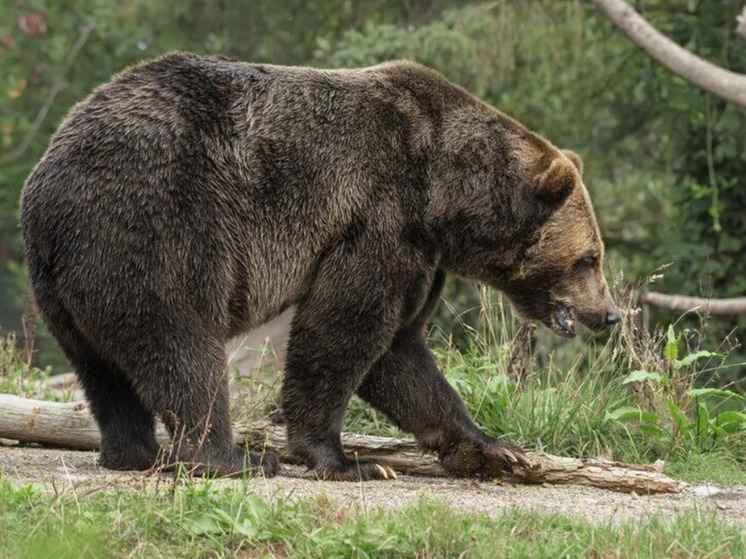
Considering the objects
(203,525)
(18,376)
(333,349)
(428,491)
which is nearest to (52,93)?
(18,376)

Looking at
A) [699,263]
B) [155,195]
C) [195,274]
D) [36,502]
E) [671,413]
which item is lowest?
[699,263]

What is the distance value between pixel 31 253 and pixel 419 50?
8.32m

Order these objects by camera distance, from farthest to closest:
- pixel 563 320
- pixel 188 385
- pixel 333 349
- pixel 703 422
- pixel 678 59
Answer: pixel 678 59 < pixel 703 422 < pixel 563 320 < pixel 333 349 < pixel 188 385

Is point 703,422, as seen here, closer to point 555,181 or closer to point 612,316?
point 612,316

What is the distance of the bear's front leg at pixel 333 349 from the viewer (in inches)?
256

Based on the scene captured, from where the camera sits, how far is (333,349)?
6504 millimetres

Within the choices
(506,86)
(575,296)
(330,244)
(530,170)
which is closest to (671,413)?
(575,296)

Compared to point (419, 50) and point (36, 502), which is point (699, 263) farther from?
point (36, 502)

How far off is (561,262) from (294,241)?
1526mm

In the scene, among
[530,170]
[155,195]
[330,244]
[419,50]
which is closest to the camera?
[155,195]

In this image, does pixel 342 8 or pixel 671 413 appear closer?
pixel 671 413

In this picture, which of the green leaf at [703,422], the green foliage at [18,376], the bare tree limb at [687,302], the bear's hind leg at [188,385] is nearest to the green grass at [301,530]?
the bear's hind leg at [188,385]

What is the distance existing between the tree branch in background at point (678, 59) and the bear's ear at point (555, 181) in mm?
5066

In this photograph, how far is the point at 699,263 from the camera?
14.0 meters
